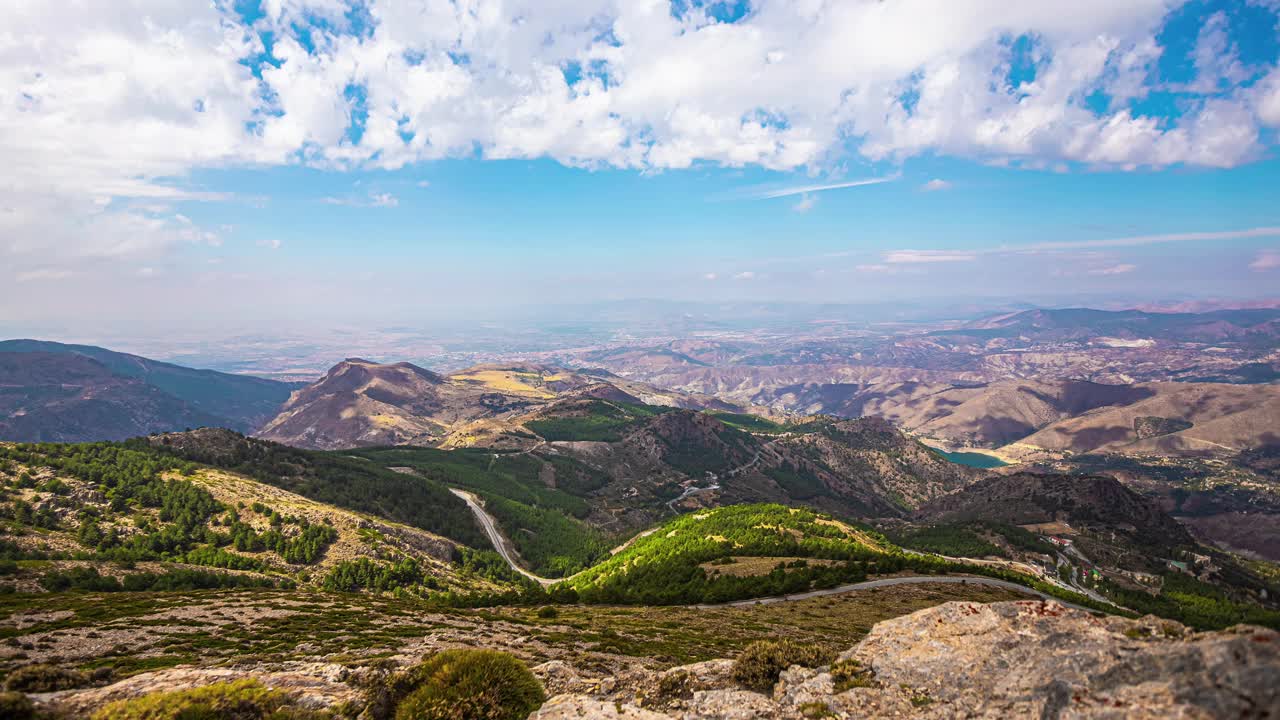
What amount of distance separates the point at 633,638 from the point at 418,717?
24.7 m

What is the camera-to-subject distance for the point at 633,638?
1371 inches

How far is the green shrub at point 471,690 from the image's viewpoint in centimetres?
1326

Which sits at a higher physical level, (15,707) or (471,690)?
(15,707)

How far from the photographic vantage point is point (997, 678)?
45.3 ft

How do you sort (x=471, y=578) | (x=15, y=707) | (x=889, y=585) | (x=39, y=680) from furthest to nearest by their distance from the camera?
(x=471, y=578)
(x=889, y=585)
(x=39, y=680)
(x=15, y=707)

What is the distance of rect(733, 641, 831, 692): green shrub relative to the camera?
1700 cm

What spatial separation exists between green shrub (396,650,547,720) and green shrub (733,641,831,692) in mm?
7067

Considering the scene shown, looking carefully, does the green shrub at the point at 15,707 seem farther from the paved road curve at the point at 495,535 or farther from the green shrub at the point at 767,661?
the paved road curve at the point at 495,535

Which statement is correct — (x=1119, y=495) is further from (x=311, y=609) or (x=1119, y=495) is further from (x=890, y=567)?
(x=311, y=609)

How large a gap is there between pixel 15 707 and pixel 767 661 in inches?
814

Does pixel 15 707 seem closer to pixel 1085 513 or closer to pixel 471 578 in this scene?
pixel 471 578

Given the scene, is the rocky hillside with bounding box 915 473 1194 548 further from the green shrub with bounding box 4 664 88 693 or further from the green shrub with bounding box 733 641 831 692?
the green shrub with bounding box 4 664 88 693

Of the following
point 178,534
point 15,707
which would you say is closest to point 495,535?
point 178,534

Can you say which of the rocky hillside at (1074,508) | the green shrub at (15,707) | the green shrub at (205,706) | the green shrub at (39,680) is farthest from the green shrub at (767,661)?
the rocky hillside at (1074,508)
